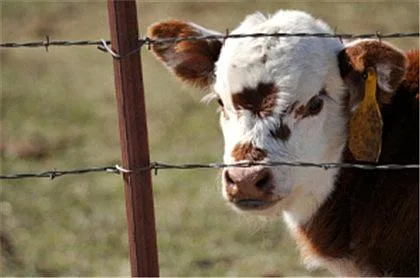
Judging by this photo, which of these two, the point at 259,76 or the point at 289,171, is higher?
the point at 259,76

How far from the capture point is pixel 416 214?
4230 mm

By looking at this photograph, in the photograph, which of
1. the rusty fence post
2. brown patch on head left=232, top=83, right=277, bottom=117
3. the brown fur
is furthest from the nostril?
the rusty fence post

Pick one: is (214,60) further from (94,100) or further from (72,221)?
(94,100)

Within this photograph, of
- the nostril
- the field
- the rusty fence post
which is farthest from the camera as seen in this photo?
the field

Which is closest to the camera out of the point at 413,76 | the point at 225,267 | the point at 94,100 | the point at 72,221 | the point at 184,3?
the point at 413,76

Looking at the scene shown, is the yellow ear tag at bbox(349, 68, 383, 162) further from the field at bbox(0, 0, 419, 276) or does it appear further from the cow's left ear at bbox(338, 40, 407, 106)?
the field at bbox(0, 0, 419, 276)

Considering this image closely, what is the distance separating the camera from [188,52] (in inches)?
181

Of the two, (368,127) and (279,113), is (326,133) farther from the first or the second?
(279,113)

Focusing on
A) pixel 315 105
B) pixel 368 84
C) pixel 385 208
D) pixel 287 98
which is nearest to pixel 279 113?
pixel 287 98

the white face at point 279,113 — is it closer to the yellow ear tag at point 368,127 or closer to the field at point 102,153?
the yellow ear tag at point 368,127

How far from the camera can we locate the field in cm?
660

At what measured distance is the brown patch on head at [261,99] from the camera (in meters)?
4.12

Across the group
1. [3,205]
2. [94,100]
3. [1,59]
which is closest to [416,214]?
[3,205]

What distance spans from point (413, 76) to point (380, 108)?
0.71 feet
